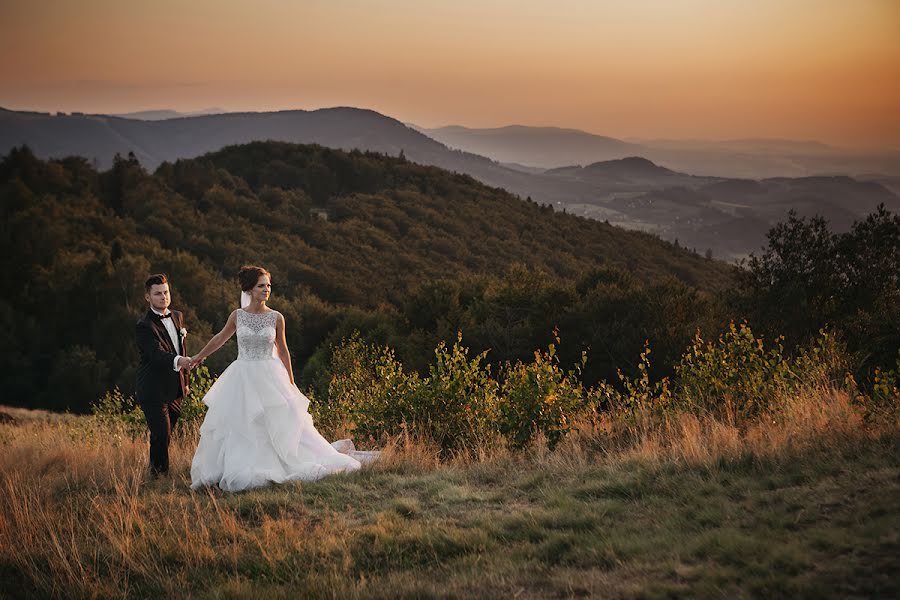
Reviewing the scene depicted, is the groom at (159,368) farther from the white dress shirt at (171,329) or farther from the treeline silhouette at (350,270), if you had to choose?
the treeline silhouette at (350,270)

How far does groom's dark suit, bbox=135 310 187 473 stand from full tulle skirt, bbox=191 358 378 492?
1.53 feet

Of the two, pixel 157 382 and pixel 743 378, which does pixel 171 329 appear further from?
pixel 743 378

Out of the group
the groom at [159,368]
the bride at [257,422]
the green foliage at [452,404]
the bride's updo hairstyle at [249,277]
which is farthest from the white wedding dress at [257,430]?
the green foliage at [452,404]

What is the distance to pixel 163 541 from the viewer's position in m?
4.81

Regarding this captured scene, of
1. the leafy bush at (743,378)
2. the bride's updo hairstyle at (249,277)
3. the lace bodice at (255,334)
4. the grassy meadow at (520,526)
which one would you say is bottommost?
Answer: the grassy meadow at (520,526)

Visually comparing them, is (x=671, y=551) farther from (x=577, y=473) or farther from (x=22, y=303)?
(x=22, y=303)

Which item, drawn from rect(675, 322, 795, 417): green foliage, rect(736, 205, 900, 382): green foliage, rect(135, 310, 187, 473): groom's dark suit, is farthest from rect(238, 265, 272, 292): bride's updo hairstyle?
rect(736, 205, 900, 382): green foliage

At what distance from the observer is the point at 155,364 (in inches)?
269

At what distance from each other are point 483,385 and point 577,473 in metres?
2.97

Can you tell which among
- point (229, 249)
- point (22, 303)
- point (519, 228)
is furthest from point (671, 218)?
point (22, 303)

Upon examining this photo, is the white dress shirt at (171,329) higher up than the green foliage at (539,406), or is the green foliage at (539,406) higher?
the white dress shirt at (171,329)

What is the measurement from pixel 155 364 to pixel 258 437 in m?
1.29

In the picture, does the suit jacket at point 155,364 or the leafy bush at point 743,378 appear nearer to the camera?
the suit jacket at point 155,364

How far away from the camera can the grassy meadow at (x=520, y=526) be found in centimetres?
392
